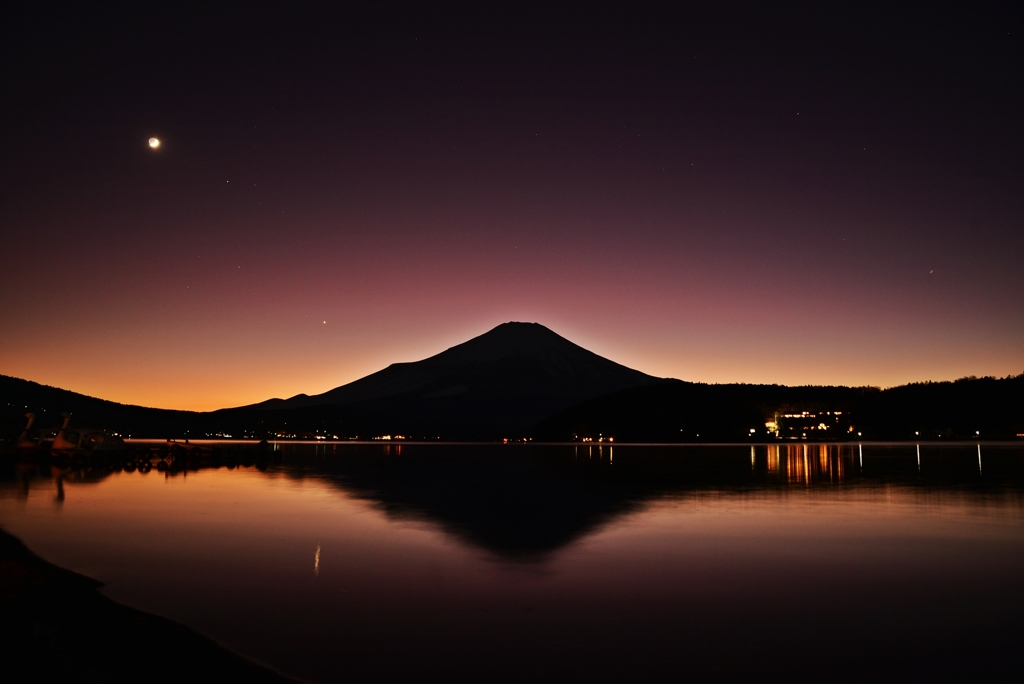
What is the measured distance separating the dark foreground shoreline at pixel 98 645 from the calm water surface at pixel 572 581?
603mm

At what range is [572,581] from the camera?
14500 millimetres

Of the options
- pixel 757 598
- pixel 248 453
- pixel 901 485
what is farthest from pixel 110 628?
pixel 248 453

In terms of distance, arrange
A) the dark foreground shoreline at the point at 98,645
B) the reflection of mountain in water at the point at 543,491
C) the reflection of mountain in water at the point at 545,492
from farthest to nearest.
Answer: the reflection of mountain in water at the point at 543,491 → the reflection of mountain in water at the point at 545,492 → the dark foreground shoreline at the point at 98,645

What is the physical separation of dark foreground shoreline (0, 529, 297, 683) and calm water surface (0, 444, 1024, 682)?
0.60 metres

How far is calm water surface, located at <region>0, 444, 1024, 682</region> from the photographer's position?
980 cm

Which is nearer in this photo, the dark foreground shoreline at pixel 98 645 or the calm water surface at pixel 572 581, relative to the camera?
the dark foreground shoreline at pixel 98 645

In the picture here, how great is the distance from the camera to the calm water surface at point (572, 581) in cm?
980

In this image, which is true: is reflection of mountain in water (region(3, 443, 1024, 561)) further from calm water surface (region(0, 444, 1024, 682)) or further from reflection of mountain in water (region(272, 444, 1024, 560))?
calm water surface (region(0, 444, 1024, 682))

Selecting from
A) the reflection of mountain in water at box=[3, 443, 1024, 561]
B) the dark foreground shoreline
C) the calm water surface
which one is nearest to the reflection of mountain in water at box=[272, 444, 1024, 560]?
the reflection of mountain in water at box=[3, 443, 1024, 561]

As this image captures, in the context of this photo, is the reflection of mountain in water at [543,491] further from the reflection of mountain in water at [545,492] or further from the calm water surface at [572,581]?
the calm water surface at [572,581]

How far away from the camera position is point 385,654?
9844mm

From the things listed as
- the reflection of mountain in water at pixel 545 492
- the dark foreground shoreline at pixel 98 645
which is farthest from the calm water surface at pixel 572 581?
the dark foreground shoreline at pixel 98 645

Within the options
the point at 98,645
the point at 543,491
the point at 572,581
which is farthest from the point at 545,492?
the point at 98,645

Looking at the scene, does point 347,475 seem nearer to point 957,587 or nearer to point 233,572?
point 233,572
